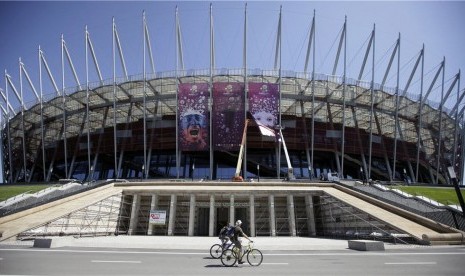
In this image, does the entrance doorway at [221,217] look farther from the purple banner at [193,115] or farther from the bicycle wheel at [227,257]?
the bicycle wheel at [227,257]

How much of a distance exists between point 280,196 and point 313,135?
24890mm

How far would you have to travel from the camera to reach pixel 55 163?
6938cm

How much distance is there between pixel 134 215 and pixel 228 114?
26.2m

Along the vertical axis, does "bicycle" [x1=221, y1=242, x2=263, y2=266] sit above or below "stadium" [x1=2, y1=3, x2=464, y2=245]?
below

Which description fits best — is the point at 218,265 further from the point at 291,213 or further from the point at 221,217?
the point at 221,217

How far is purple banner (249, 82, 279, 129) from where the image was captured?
2176 inches

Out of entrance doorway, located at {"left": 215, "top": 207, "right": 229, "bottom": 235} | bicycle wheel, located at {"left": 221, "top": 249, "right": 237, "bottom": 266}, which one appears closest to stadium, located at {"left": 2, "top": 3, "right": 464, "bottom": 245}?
entrance doorway, located at {"left": 215, "top": 207, "right": 229, "bottom": 235}

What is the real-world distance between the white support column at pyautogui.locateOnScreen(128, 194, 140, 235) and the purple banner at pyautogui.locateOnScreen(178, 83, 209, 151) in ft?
71.6

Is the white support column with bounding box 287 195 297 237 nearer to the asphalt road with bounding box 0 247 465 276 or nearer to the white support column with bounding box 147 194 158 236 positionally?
the white support column with bounding box 147 194 158 236

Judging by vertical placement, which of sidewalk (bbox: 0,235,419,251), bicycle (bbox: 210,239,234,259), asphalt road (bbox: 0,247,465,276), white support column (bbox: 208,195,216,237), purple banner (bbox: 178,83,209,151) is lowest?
asphalt road (bbox: 0,247,465,276)

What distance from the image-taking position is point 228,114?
184ft

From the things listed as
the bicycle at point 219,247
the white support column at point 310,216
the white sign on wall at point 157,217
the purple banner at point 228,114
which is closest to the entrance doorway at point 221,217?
the white sign on wall at point 157,217

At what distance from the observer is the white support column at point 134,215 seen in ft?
107

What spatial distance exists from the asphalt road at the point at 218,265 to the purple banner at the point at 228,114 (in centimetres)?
3911
